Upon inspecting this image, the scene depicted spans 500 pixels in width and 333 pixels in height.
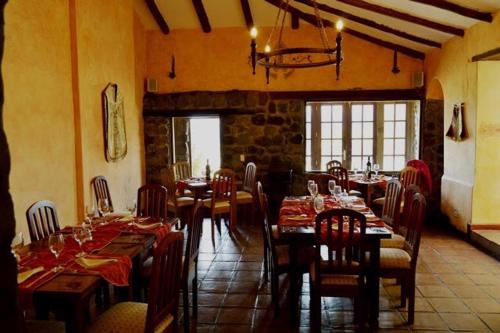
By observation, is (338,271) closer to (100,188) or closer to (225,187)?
(225,187)

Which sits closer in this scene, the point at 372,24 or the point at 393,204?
the point at 393,204

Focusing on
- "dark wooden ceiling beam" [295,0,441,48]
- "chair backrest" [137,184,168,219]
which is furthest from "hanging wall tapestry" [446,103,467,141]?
"chair backrest" [137,184,168,219]

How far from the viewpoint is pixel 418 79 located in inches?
267

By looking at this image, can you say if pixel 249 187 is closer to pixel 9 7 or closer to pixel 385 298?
pixel 385 298

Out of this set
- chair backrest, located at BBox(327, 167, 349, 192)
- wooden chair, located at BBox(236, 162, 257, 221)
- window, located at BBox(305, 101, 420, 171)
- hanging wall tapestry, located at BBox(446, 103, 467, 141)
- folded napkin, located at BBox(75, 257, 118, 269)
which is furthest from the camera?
window, located at BBox(305, 101, 420, 171)

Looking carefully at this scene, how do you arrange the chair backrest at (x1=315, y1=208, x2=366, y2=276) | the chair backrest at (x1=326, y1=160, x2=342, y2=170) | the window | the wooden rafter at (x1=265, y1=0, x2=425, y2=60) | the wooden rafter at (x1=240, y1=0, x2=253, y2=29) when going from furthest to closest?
the window < the chair backrest at (x1=326, y1=160, x2=342, y2=170) < the wooden rafter at (x1=265, y1=0, x2=425, y2=60) < the wooden rafter at (x1=240, y1=0, x2=253, y2=29) < the chair backrest at (x1=315, y1=208, x2=366, y2=276)

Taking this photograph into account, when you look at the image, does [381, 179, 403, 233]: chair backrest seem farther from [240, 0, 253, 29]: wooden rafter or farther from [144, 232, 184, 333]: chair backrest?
[240, 0, 253, 29]: wooden rafter

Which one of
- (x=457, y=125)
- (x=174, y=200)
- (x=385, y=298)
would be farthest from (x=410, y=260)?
(x=174, y=200)

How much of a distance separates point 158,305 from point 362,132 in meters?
5.98

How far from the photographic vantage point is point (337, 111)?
7.35 metres

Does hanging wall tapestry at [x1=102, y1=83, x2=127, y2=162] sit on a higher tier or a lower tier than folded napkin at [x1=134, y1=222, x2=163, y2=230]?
higher

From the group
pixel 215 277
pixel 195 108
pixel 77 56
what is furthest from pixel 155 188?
pixel 195 108

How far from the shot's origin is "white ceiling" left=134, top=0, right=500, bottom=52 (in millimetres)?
5004

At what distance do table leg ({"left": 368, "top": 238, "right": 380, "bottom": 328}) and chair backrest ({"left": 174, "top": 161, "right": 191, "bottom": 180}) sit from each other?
15.1 feet
